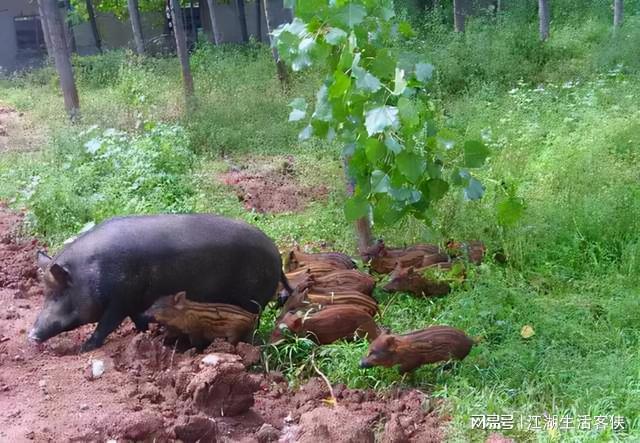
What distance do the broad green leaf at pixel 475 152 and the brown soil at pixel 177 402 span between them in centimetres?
142

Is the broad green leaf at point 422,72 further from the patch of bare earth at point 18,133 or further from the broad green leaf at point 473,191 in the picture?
the patch of bare earth at point 18,133

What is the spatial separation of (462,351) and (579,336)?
89 centimetres

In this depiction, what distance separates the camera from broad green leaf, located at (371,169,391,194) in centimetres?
460

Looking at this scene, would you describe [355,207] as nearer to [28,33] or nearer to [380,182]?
[380,182]

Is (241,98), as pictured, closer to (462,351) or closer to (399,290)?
(399,290)

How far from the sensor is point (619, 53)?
488 inches

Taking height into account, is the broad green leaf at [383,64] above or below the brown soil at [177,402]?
above

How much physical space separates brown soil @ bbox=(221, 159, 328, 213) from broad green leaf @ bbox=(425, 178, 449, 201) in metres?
3.39

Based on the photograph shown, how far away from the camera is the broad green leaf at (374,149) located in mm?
4469

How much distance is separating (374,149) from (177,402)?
71.1 inches

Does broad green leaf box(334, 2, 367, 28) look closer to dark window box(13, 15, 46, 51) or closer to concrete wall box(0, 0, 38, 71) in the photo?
concrete wall box(0, 0, 38, 71)

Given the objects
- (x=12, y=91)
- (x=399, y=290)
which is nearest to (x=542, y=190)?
(x=399, y=290)

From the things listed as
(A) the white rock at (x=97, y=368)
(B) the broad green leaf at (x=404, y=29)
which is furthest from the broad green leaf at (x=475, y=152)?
(A) the white rock at (x=97, y=368)

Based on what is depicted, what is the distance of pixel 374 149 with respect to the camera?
4473mm
